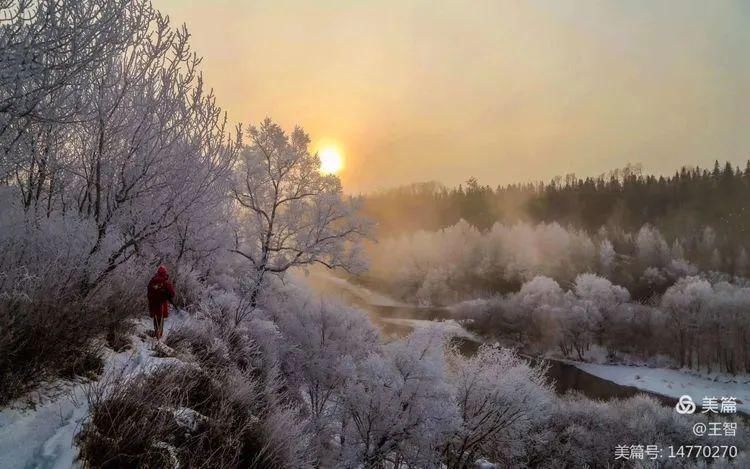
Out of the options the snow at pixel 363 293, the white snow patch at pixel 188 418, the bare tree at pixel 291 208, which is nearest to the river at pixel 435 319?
the snow at pixel 363 293

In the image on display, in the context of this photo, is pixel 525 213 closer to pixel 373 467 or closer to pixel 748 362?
pixel 748 362

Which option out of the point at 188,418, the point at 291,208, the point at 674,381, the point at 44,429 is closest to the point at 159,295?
the point at 188,418

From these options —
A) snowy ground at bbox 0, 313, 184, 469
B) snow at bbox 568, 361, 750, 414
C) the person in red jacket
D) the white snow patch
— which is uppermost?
the person in red jacket

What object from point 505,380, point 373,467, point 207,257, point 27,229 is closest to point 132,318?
point 27,229

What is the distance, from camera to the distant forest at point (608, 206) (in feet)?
326

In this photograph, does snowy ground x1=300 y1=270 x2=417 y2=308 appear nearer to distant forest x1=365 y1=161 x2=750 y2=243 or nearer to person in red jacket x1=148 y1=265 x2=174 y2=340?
distant forest x1=365 y1=161 x2=750 y2=243

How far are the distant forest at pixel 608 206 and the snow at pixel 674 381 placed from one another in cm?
4179

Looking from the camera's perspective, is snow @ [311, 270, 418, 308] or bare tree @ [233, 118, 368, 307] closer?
bare tree @ [233, 118, 368, 307]

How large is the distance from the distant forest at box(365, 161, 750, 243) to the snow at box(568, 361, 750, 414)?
137 feet

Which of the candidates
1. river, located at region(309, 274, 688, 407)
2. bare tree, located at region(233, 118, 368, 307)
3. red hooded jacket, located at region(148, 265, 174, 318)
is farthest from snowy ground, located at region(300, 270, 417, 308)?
red hooded jacket, located at region(148, 265, 174, 318)

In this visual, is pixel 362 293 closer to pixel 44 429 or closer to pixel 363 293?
pixel 363 293

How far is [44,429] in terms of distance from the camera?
13.9 ft

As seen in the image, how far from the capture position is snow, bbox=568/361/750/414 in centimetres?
4844

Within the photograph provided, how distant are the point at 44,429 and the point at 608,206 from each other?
423 ft
